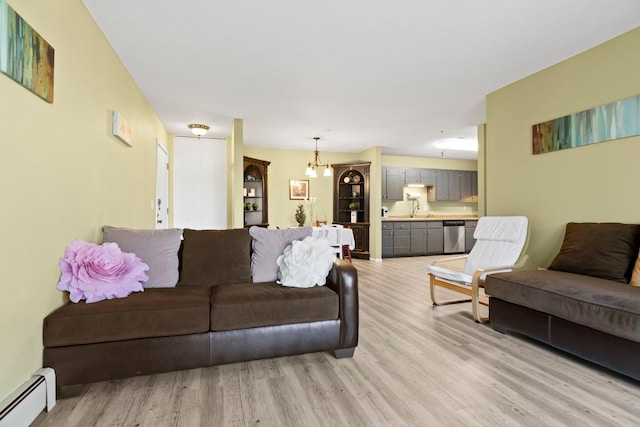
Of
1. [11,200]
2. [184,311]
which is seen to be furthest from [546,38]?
[11,200]

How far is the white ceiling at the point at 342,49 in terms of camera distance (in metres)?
Answer: 2.23

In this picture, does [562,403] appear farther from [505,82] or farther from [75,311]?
[505,82]

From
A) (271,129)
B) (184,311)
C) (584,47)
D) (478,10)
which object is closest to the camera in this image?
(184,311)

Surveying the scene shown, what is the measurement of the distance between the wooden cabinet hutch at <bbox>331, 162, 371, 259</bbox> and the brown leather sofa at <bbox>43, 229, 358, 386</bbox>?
480 cm

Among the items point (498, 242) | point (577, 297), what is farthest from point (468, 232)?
point (577, 297)

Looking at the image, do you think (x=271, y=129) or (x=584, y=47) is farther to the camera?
(x=271, y=129)

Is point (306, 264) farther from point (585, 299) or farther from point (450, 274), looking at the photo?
point (585, 299)

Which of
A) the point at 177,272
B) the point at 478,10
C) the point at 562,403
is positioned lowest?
the point at 562,403

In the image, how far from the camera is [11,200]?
1457 millimetres

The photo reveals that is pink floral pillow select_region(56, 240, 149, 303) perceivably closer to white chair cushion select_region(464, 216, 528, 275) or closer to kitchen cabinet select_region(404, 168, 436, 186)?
white chair cushion select_region(464, 216, 528, 275)

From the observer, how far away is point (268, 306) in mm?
2078

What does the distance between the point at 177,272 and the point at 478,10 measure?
3.03 meters

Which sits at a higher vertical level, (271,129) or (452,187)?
(271,129)

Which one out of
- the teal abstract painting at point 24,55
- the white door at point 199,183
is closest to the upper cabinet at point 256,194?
the white door at point 199,183
